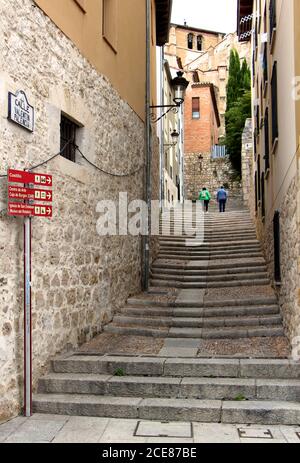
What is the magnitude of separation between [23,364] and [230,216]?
14592 mm

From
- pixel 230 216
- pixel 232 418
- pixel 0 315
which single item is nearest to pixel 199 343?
pixel 232 418

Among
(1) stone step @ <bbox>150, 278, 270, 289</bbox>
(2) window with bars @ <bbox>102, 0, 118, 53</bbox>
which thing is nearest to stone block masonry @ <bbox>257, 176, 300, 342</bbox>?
(1) stone step @ <bbox>150, 278, 270, 289</bbox>

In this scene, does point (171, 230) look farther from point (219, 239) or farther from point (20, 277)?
point (20, 277)

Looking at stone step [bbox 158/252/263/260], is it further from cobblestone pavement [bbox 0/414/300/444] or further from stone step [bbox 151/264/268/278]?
cobblestone pavement [bbox 0/414/300/444]

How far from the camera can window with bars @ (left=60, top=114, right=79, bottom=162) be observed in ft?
22.1

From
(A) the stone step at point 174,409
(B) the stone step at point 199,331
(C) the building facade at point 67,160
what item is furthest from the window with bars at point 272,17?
(A) the stone step at point 174,409

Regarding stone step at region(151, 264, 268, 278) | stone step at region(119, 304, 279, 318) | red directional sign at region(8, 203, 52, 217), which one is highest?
red directional sign at region(8, 203, 52, 217)

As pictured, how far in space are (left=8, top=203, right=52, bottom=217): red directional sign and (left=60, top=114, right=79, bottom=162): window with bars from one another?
137 centimetres

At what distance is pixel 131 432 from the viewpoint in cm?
480

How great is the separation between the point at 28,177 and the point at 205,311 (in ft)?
14.9

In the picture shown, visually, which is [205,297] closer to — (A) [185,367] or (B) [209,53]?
(A) [185,367]

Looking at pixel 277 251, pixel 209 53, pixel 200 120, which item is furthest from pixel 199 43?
pixel 277 251

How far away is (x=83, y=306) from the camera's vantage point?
710 centimetres

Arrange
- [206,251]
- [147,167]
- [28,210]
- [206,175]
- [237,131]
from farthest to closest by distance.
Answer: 1. [206,175]
2. [237,131]
3. [206,251]
4. [147,167]
5. [28,210]
